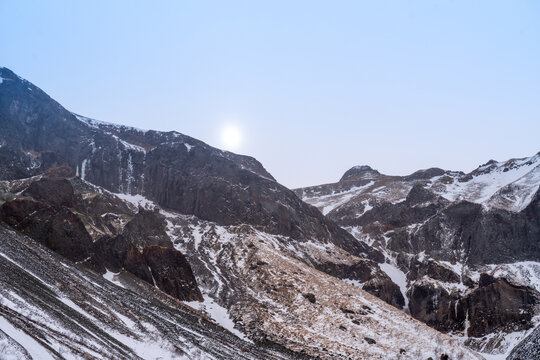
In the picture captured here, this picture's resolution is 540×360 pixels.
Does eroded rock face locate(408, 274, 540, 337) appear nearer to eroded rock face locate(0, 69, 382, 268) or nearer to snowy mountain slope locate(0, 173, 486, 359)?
snowy mountain slope locate(0, 173, 486, 359)

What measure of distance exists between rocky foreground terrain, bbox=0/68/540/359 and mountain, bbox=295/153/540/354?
477 millimetres

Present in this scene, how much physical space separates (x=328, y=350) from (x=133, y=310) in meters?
28.2

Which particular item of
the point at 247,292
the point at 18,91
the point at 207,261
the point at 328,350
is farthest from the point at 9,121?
the point at 328,350

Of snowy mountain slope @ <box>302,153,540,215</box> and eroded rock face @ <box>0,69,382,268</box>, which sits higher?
snowy mountain slope @ <box>302,153,540,215</box>

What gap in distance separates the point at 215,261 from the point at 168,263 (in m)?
16.1

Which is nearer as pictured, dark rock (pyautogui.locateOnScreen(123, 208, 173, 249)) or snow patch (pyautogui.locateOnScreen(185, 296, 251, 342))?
snow patch (pyautogui.locateOnScreen(185, 296, 251, 342))

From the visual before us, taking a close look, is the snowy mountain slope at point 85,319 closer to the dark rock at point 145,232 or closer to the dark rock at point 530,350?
the dark rock at point 145,232

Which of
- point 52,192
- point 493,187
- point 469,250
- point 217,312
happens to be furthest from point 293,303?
point 493,187

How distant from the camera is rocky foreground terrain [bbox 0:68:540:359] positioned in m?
44.1

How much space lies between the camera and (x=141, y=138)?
591 ft

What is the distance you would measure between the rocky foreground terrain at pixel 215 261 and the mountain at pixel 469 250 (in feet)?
1.56

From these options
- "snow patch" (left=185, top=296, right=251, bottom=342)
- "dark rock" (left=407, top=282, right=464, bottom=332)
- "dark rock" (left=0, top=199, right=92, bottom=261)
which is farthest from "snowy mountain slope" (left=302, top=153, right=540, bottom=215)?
"dark rock" (left=0, top=199, right=92, bottom=261)

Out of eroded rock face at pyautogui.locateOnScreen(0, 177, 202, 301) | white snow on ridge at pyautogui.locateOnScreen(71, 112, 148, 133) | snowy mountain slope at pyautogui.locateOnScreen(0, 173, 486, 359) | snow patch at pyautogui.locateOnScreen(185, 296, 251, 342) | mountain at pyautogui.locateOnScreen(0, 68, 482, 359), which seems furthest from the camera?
white snow on ridge at pyautogui.locateOnScreen(71, 112, 148, 133)

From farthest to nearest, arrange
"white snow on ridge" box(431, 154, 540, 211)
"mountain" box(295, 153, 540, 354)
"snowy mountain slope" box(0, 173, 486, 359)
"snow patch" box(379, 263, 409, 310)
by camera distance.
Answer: "white snow on ridge" box(431, 154, 540, 211) < "snow patch" box(379, 263, 409, 310) < "mountain" box(295, 153, 540, 354) < "snowy mountain slope" box(0, 173, 486, 359)
